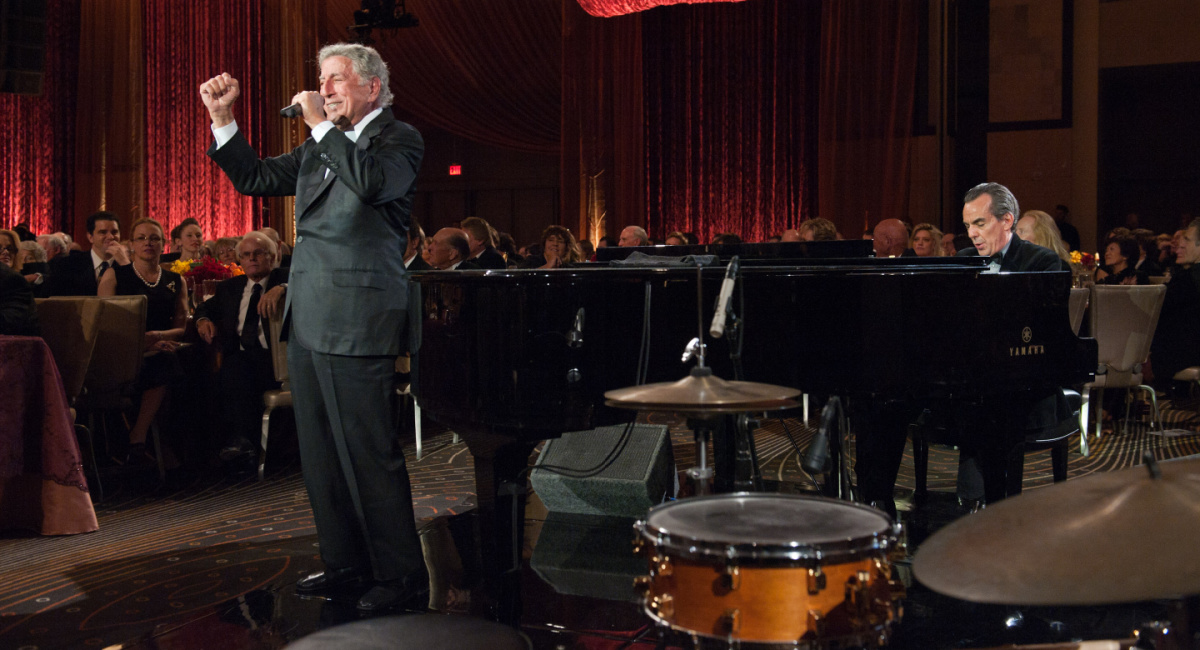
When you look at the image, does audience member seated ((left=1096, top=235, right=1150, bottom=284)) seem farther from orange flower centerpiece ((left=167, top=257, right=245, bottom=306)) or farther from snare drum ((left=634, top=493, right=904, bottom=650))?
snare drum ((left=634, top=493, right=904, bottom=650))

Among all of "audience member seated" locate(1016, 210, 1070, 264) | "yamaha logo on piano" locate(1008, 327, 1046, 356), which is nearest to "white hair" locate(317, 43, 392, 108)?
"yamaha logo on piano" locate(1008, 327, 1046, 356)

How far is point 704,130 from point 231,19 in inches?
222

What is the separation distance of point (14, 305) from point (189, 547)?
1.43 meters

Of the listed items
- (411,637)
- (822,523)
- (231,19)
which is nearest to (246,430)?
(411,637)

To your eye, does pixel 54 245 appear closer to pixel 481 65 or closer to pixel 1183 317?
pixel 481 65

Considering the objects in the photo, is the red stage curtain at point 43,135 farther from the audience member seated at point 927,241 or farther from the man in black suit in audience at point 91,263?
the audience member seated at point 927,241

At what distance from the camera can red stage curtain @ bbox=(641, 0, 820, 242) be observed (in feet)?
35.5

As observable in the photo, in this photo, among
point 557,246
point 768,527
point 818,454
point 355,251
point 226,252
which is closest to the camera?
point 768,527

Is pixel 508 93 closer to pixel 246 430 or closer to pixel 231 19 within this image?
pixel 231 19

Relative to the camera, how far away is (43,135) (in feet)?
41.4

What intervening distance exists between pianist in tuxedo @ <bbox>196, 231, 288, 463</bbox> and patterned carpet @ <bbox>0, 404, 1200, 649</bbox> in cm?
32

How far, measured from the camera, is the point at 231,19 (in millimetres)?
12180

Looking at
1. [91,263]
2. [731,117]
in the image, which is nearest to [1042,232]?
[91,263]

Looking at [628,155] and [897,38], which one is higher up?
[897,38]
